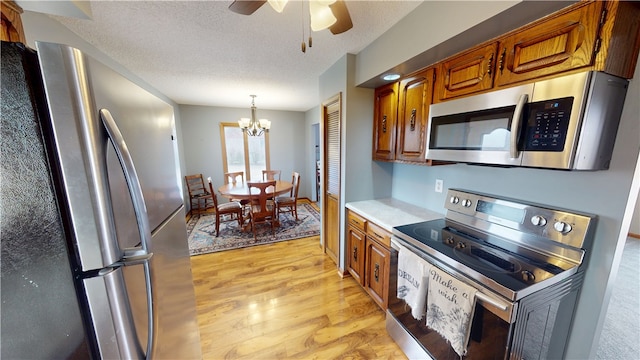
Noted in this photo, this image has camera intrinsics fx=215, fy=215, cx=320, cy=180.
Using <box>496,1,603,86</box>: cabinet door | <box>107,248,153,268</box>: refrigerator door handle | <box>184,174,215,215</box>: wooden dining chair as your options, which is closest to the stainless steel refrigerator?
<box>107,248,153,268</box>: refrigerator door handle

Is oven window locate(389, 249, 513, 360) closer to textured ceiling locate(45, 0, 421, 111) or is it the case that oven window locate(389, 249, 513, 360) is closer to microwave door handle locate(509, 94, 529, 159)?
microwave door handle locate(509, 94, 529, 159)

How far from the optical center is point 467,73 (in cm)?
134

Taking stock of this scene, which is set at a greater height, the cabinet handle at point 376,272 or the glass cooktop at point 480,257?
the glass cooktop at point 480,257

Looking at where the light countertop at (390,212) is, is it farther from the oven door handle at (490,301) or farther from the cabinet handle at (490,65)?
the cabinet handle at (490,65)

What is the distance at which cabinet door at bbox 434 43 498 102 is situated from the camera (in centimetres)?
122

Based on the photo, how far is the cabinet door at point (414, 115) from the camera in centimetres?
162

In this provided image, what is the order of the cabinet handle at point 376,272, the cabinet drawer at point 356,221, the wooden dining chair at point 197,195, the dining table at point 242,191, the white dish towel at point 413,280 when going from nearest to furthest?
the white dish towel at point 413,280 < the cabinet handle at point 376,272 < the cabinet drawer at point 356,221 < the dining table at point 242,191 < the wooden dining chair at point 197,195

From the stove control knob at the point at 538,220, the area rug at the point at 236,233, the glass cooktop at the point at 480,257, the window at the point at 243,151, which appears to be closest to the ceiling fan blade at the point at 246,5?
the glass cooktop at the point at 480,257

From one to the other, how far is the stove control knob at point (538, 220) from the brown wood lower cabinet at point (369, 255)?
2.75ft

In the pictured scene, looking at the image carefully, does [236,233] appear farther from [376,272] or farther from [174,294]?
[174,294]

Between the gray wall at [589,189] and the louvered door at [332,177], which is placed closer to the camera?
the gray wall at [589,189]

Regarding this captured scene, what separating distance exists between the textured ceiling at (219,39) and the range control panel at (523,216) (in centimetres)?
139

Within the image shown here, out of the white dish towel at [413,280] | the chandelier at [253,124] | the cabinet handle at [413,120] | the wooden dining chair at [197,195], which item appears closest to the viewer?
the white dish towel at [413,280]

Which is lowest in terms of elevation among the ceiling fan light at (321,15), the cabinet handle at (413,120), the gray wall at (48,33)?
the cabinet handle at (413,120)
